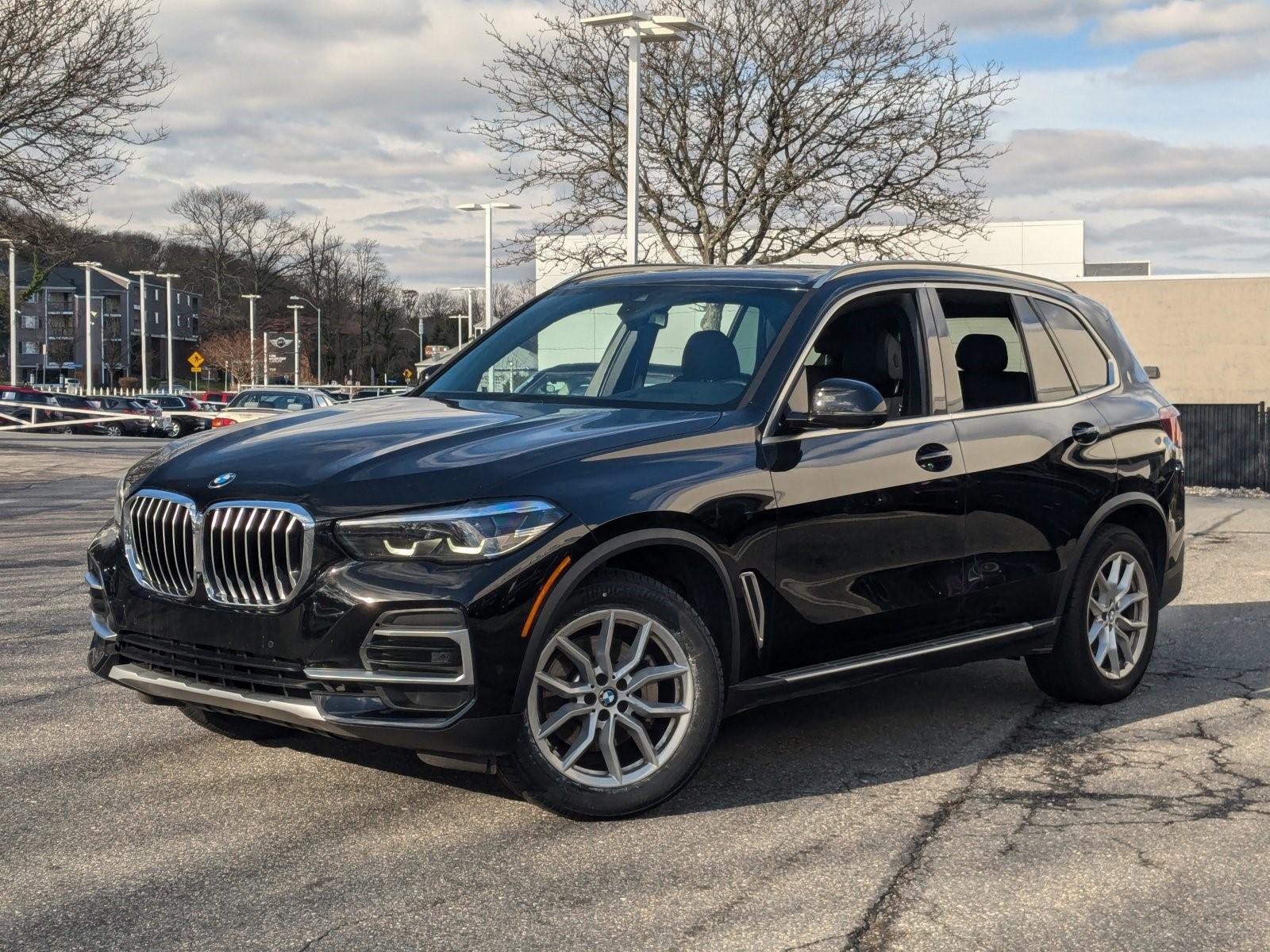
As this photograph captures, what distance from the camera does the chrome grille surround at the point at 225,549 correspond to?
436 cm

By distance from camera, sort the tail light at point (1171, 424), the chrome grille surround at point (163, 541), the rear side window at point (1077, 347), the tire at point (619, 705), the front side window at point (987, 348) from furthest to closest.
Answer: the tail light at point (1171, 424)
the rear side window at point (1077, 347)
the front side window at point (987, 348)
the chrome grille surround at point (163, 541)
the tire at point (619, 705)

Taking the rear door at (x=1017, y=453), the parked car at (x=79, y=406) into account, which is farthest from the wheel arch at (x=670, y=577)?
the parked car at (x=79, y=406)

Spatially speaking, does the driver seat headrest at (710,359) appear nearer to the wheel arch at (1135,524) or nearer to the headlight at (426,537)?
the headlight at (426,537)

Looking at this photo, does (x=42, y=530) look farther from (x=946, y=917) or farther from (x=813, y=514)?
(x=946, y=917)

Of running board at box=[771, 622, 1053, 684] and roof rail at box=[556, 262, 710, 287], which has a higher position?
roof rail at box=[556, 262, 710, 287]

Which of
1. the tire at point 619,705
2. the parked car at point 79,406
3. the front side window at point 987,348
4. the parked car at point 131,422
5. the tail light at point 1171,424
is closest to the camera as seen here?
the tire at point 619,705

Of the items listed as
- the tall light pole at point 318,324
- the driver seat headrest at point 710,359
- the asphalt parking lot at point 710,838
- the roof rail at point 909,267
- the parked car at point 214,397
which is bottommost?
the asphalt parking lot at point 710,838

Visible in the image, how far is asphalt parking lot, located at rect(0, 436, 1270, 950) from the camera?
3.78m

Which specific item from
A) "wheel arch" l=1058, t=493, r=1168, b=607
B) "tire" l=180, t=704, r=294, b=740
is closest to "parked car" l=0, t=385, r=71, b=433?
"tire" l=180, t=704, r=294, b=740

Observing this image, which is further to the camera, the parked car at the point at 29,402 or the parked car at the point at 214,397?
the parked car at the point at 214,397

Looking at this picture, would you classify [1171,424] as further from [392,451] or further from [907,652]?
[392,451]

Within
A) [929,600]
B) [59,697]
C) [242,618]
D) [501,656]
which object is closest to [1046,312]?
[929,600]

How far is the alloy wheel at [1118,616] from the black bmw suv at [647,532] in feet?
0.05

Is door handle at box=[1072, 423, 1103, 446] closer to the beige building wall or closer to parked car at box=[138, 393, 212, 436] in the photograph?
the beige building wall
